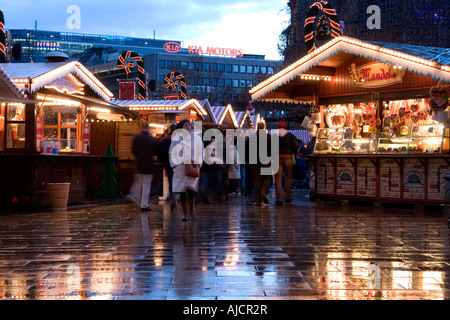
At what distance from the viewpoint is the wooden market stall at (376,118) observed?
47.0 ft

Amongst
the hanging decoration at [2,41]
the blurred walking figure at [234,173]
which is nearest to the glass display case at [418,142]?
the blurred walking figure at [234,173]

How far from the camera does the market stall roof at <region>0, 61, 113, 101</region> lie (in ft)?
50.3

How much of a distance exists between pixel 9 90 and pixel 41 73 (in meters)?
2.04

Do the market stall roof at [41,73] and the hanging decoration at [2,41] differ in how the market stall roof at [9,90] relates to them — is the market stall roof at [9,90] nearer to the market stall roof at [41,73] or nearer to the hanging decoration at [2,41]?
the market stall roof at [41,73]

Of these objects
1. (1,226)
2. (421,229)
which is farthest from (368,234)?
(1,226)

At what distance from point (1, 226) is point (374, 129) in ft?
30.5

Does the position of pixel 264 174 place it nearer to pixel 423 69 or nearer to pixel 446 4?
pixel 423 69

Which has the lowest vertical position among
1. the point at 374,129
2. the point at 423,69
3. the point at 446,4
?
the point at 374,129

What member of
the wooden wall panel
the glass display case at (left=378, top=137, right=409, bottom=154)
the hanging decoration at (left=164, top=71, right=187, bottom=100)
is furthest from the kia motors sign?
the glass display case at (left=378, top=137, right=409, bottom=154)

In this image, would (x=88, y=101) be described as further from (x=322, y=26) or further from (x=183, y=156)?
(x=322, y=26)

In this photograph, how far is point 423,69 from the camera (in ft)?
45.8

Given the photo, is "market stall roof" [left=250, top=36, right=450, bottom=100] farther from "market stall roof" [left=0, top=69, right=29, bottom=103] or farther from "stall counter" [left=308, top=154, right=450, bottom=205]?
"market stall roof" [left=0, top=69, right=29, bottom=103]

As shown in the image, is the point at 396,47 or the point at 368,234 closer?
the point at 368,234
